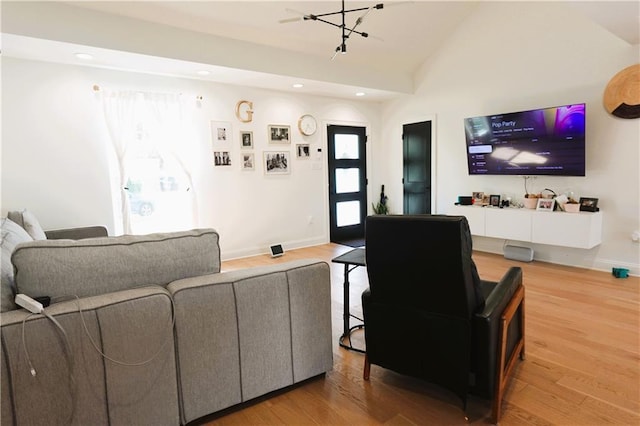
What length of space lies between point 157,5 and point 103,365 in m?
3.41

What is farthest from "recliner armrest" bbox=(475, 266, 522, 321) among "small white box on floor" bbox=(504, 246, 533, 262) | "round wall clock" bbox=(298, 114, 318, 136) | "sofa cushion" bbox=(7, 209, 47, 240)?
"round wall clock" bbox=(298, 114, 318, 136)

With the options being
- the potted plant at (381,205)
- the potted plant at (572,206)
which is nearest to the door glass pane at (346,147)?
the potted plant at (381,205)

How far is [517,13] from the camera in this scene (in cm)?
452

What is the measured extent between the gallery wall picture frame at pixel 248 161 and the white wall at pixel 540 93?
2794mm

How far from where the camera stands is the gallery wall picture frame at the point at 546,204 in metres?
4.26

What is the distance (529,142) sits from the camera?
4379mm

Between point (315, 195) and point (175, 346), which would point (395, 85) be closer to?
point (315, 195)

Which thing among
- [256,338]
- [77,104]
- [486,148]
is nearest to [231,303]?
[256,338]

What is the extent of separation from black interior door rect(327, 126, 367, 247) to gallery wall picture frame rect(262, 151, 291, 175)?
0.83m

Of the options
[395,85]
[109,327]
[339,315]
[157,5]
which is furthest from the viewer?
[395,85]

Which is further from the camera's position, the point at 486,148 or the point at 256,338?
the point at 486,148

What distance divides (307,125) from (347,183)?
1296 mm

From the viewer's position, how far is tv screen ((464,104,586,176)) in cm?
403

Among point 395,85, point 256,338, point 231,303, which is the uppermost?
point 395,85
